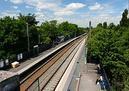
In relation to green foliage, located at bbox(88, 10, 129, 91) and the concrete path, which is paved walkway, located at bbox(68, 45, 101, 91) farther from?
green foliage, located at bbox(88, 10, 129, 91)

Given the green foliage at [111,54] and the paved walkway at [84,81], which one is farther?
the green foliage at [111,54]

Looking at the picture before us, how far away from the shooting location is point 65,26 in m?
142

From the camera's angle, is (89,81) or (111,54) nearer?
(89,81)

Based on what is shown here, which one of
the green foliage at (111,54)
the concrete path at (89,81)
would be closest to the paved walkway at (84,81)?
the concrete path at (89,81)

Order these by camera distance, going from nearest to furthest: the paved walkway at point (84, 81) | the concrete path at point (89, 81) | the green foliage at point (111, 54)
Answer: the paved walkway at point (84, 81) < the concrete path at point (89, 81) < the green foliage at point (111, 54)

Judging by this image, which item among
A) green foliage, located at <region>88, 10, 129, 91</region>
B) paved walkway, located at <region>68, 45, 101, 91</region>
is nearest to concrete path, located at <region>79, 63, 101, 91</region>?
paved walkway, located at <region>68, 45, 101, 91</region>

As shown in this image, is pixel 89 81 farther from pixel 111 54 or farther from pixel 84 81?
pixel 111 54

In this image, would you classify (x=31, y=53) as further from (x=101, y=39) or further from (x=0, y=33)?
(x=101, y=39)

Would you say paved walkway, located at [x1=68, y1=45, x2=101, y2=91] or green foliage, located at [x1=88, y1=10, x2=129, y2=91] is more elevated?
green foliage, located at [x1=88, y1=10, x2=129, y2=91]

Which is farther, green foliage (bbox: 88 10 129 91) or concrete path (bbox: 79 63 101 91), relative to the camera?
green foliage (bbox: 88 10 129 91)

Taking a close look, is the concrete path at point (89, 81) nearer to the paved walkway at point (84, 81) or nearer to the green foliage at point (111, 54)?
the paved walkway at point (84, 81)

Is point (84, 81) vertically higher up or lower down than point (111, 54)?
lower down

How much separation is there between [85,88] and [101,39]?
9.46 m

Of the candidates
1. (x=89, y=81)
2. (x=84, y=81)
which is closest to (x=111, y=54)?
(x=89, y=81)
